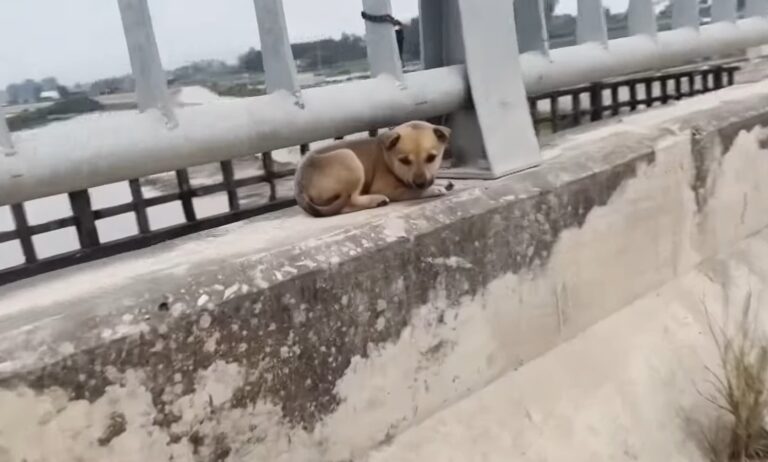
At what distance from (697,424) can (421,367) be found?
1070mm

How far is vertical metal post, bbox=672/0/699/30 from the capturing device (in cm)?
384

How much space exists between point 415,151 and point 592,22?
141 centimetres

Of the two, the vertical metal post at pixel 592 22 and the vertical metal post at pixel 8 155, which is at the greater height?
the vertical metal post at pixel 592 22

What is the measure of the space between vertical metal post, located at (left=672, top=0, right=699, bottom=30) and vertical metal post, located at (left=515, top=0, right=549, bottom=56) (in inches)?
51.2

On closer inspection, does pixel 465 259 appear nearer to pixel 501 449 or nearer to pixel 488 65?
pixel 501 449

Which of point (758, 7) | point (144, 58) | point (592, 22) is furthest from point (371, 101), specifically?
point (758, 7)

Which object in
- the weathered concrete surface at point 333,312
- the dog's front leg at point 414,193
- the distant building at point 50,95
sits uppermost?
the distant building at point 50,95

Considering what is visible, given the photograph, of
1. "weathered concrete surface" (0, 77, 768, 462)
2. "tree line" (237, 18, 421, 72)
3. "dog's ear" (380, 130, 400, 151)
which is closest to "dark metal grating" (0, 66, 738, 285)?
"weathered concrete surface" (0, 77, 768, 462)

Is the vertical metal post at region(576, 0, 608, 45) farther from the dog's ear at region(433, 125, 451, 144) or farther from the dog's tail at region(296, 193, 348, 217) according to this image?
the dog's tail at region(296, 193, 348, 217)

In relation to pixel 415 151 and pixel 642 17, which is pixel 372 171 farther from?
pixel 642 17

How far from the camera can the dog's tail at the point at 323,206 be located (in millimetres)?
2189

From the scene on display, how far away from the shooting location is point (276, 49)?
7.07ft

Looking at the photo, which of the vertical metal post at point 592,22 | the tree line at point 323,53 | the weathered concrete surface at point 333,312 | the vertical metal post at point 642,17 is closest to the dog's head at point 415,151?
the weathered concrete surface at point 333,312

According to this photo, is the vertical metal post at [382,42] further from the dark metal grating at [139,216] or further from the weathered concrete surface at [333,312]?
the weathered concrete surface at [333,312]
